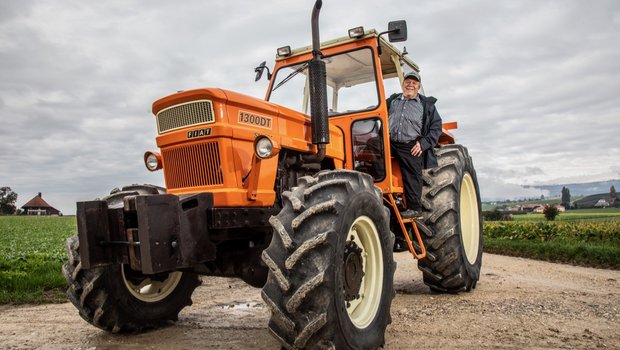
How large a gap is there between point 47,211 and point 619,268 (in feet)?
382

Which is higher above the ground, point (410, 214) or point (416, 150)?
point (416, 150)

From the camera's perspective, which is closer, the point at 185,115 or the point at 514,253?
the point at 185,115

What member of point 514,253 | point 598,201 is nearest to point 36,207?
point 598,201

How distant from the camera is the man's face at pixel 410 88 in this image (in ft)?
19.3

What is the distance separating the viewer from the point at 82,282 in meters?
4.33

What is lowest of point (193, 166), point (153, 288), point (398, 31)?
point (153, 288)

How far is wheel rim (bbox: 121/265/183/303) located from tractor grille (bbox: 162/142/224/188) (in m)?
1.10

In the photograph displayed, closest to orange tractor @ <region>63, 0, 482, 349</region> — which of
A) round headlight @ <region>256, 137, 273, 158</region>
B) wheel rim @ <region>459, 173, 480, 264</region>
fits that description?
round headlight @ <region>256, 137, 273, 158</region>

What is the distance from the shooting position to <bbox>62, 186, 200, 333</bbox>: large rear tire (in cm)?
433

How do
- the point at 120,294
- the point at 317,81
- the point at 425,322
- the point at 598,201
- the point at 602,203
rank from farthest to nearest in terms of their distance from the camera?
the point at 598,201, the point at 602,203, the point at 425,322, the point at 120,294, the point at 317,81

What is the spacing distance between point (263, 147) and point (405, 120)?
2.32m

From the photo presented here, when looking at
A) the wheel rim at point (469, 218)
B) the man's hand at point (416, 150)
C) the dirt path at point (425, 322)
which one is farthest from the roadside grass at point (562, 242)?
the man's hand at point (416, 150)

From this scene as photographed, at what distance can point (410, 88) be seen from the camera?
5.90 m

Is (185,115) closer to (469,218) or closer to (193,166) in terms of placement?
(193,166)
